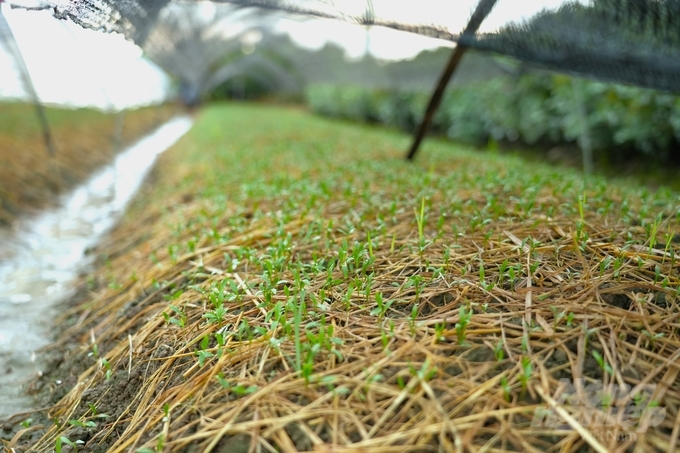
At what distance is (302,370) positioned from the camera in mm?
1476

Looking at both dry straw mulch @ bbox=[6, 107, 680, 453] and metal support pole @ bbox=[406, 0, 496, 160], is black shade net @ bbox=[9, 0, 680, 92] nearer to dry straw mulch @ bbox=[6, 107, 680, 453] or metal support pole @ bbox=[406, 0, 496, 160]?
metal support pole @ bbox=[406, 0, 496, 160]

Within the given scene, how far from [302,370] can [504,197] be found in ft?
6.45

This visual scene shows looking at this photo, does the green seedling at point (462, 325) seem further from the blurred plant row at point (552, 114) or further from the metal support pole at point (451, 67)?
the blurred plant row at point (552, 114)

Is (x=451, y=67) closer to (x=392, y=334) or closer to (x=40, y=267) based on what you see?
(x=392, y=334)

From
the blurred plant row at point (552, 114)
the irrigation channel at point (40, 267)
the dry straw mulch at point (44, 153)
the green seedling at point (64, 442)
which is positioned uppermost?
the blurred plant row at point (552, 114)

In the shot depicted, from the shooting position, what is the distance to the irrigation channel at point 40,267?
2.47m

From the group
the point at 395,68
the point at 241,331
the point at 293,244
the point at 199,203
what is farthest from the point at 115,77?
the point at 241,331

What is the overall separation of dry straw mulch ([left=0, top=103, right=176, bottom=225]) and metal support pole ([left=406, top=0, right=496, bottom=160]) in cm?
334

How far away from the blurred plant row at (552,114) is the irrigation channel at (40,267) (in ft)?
15.0

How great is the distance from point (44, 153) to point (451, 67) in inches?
208

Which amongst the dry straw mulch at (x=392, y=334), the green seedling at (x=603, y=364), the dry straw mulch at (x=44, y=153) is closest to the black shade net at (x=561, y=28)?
the dry straw mulch at (x=392, y=334)

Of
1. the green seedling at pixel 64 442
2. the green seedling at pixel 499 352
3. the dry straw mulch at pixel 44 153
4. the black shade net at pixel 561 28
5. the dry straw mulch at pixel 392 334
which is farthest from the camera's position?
the dry straw mulch at pixel 44 153

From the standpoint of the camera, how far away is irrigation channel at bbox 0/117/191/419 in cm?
247

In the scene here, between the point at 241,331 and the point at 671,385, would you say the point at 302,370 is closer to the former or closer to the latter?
the point at 241,331
